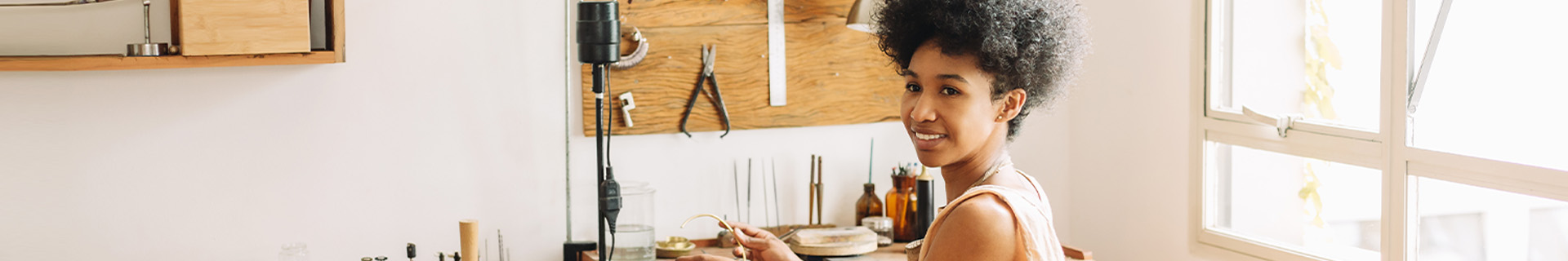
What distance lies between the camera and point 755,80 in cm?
316

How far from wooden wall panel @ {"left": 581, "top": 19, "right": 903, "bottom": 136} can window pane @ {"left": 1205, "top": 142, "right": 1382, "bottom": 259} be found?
851mm

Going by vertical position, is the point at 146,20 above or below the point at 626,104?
above

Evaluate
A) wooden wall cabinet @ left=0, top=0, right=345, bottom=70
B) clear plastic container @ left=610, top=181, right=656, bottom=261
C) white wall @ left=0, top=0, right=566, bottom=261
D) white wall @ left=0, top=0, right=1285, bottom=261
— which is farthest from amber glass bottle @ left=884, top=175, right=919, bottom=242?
wooden wall cabinet @ left=0, top=0, right=345, bottom=70

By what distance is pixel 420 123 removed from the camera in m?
2.93

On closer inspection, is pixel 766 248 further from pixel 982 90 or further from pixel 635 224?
pixel 635 224

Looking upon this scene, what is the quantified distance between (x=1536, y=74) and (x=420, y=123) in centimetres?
223

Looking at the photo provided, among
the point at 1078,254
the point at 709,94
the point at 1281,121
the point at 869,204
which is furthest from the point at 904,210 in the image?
the point at 1281,121

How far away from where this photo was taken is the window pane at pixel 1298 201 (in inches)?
103

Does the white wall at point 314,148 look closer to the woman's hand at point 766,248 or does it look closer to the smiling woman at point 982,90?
the woman's hand at point 766,248

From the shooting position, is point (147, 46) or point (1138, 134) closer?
point (147, 46)

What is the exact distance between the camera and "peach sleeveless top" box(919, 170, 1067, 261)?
147 cm

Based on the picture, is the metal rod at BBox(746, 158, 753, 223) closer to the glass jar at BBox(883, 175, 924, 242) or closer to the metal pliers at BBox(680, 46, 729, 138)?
the metal pliers at BBox(680, 46, 729, 138)

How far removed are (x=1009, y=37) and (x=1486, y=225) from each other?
1.27 metres

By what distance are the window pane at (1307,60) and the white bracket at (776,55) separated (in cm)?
101
